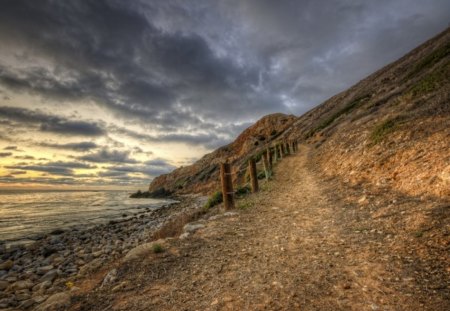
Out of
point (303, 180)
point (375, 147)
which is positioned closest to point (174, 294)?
point (375, 147)

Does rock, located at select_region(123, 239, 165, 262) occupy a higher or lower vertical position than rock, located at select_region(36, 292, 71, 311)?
higher

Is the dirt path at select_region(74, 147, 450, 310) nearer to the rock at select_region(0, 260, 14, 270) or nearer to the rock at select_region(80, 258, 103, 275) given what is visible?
the rock at select_region(80, 258, 103, 275)

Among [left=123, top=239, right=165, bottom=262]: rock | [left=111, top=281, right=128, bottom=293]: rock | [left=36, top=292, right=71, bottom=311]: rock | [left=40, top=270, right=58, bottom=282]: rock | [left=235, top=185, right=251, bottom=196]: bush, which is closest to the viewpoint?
[left=36, top=292, right=71, bottom=311]: rock

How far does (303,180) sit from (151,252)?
10.4 metres

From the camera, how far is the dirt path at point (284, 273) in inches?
132

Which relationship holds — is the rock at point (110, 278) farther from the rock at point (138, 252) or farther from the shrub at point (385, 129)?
the shrub at point (385, 129)

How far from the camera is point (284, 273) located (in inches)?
166

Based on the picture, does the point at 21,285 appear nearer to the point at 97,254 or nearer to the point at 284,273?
the point at 97,254

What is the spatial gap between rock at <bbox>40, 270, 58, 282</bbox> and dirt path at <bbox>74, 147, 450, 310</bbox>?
5.11 metres

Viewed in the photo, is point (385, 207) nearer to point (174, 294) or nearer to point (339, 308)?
point (339, 308)

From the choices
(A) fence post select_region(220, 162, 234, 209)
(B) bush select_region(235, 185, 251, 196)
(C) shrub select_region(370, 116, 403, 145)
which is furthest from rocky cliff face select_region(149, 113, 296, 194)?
(A) fence post select_region(220, 162, 234, 209)

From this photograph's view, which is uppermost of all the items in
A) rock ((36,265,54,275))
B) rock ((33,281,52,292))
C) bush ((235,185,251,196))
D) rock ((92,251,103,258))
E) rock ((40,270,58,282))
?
bush ((235,185,251,196))

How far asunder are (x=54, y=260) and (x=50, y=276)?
9.43ft

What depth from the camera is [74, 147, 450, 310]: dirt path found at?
3353 millimetres
